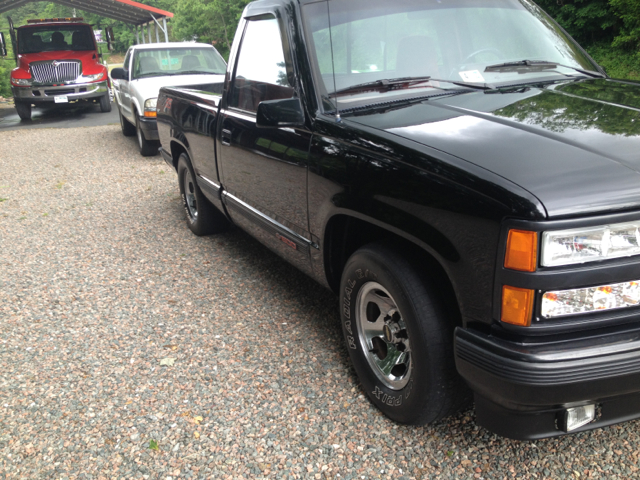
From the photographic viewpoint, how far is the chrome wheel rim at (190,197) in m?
5.47

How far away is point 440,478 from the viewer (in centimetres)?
231

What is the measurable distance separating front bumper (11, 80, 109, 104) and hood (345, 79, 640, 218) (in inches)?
583

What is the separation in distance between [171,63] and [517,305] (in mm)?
9566

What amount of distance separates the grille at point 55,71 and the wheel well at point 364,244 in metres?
14.7

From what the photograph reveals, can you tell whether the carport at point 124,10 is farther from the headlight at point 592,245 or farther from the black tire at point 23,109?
the headlight at point 592,245

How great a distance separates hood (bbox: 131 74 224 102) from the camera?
9.17 m

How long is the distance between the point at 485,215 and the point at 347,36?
151cm

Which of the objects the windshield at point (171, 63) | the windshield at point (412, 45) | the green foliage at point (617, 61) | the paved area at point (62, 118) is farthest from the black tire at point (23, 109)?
the windshield at point (412, 45)

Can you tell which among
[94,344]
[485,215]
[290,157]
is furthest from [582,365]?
[94,344]

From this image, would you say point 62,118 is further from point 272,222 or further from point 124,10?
point 272,222

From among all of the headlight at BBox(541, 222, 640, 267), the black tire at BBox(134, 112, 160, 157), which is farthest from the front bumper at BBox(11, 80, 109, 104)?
the headlight at BBox(541, 222, 640, 267)

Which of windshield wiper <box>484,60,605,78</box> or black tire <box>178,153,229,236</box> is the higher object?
windshield wiper <box>484,60,605,78</box>

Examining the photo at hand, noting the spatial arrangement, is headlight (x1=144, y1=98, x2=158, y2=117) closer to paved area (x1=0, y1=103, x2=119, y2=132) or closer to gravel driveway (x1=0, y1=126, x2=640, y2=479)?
gravel driveway (x1=0, y1=126, x2=640, y2=479)

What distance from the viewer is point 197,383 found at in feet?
10.1
